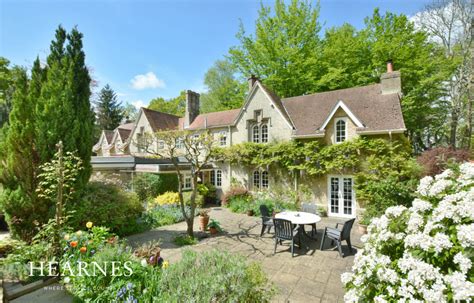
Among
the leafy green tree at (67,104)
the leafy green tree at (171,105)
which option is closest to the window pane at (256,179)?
the leafy green tree at (67,104)

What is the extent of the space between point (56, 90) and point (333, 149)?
43.6 ft

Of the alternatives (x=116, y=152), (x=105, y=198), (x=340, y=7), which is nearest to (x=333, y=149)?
(x=340, y=7)

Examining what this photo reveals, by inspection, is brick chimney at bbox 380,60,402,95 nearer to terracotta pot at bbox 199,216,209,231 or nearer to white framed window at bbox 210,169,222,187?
white framed window at bbox 210,169,222,187

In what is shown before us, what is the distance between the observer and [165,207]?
13.2 m

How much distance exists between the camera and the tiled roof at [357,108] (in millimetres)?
11998

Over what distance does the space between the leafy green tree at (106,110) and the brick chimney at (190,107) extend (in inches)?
1066

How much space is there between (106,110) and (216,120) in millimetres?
32185

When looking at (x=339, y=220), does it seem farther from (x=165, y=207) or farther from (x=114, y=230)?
(x=114, y=230)

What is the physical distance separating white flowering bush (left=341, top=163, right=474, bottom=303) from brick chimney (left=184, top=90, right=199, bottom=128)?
2120 cm

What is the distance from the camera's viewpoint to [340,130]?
13.2 m

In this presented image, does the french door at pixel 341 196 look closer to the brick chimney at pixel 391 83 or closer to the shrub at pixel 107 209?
the brick chimney at pixel 391 83

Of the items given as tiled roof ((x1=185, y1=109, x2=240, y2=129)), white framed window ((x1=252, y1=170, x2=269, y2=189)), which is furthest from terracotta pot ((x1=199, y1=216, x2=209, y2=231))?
tiled roof ((x1=185, y1=109, x2=240, y2=129))

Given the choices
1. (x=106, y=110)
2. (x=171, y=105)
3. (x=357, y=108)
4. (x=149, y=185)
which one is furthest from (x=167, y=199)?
(x=106, y=110)

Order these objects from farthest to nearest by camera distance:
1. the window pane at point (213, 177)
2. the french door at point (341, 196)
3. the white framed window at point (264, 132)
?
the window pane at point (213, 177)
the white framed window at point (264, 132)
the french door at point (341, 196)
